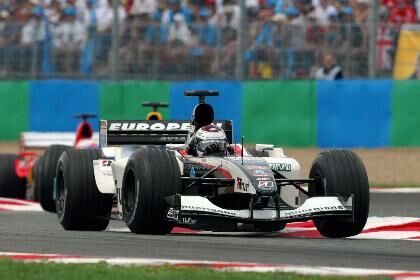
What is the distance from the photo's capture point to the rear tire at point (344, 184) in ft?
36.3

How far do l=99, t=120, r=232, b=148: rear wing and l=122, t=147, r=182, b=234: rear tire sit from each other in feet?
8.23

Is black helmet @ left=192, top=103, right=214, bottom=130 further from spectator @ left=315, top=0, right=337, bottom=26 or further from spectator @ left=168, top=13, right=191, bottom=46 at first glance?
spectator @ left=315, top=0, right=337, bottom=26

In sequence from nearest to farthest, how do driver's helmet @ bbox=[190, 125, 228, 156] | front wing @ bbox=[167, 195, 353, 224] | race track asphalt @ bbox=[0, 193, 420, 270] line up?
race track asphalt @ bbox=[0, 193, 420, 270]
front wing @ bbox=[167, 195, 353, 224]
driver's helmet @ bbox=[190, 125, 228, 156]

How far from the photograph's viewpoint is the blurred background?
847 inches

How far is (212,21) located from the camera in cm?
2195

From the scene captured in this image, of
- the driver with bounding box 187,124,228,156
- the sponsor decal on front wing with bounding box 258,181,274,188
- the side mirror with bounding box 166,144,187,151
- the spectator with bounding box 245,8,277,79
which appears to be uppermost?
the spectator with bounding box 245,8,277,79

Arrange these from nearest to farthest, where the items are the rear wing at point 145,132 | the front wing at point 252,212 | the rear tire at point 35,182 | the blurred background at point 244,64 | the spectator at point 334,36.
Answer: the front wing at point 252,212 < the rear wing at point 145,132 < the rear tire at point 35,182 < the spectator at point 334,36 < the blurred background at point 244,64

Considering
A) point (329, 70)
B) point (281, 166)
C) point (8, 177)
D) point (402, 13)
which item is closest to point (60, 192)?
point (281, 166)

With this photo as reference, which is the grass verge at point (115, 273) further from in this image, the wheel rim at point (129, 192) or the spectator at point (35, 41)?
the spectator at point (35, 41)

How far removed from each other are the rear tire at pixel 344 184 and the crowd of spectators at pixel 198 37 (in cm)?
997

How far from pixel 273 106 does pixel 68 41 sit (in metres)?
3.60

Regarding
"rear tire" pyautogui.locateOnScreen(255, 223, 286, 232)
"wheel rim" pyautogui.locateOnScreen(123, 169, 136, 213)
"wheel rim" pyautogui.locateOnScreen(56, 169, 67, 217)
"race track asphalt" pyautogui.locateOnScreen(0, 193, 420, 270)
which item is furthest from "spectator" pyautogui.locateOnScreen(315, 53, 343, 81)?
"wheel rim" pyautogui.locateOnScreen(123, 169, 136, 213)

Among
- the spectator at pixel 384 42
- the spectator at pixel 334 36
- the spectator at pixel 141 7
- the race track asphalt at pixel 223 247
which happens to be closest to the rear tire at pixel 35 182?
the race track asphalt at pixel 223 247

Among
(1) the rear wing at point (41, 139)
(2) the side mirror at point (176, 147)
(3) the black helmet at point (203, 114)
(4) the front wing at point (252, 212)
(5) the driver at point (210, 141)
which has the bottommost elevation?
(1) the rear wing at point (41, 139)
